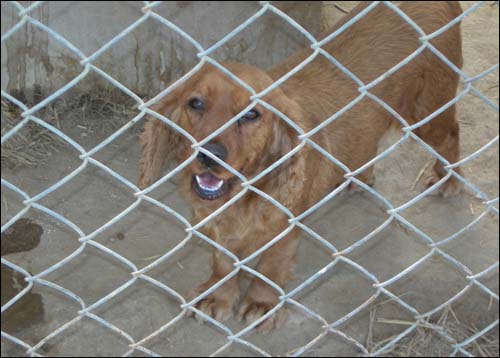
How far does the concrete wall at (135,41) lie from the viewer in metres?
3.50

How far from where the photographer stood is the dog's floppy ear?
2.57m

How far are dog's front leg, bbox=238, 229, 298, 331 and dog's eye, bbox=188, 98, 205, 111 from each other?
0.67 metres

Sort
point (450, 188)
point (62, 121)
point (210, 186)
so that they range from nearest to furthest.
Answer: point (210, 186) → point (450, 188) → point (62, 121)

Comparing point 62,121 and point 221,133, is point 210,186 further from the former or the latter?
point 62,121

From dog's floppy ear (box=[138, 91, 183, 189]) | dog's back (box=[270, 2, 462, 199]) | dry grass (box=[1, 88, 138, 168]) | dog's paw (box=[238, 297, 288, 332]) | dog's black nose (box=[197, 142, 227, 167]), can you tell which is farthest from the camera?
dry grass (box=[1, 88, 138, 168])

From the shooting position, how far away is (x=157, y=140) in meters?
2.58

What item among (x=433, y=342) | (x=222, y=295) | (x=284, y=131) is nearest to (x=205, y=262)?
(x=222, y=295)

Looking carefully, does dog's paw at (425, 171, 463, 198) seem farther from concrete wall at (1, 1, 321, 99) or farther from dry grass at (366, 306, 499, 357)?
concrete wall at (1, 1, 321, 99)

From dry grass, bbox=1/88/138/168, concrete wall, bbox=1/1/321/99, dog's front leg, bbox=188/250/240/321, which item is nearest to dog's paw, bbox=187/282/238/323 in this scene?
dog's front leg, bbox=188/250/240/321

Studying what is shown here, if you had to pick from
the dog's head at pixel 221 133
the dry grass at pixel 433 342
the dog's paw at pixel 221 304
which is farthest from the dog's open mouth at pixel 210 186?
the dry grass at pixel 433 342

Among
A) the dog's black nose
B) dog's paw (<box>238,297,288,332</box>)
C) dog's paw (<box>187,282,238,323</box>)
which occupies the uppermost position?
the dog's black nose

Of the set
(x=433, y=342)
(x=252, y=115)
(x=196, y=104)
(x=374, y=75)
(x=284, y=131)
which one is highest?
(x=196, y=104)

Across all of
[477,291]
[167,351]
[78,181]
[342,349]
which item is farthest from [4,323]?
[477,291]

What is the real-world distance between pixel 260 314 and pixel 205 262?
0.41 m
